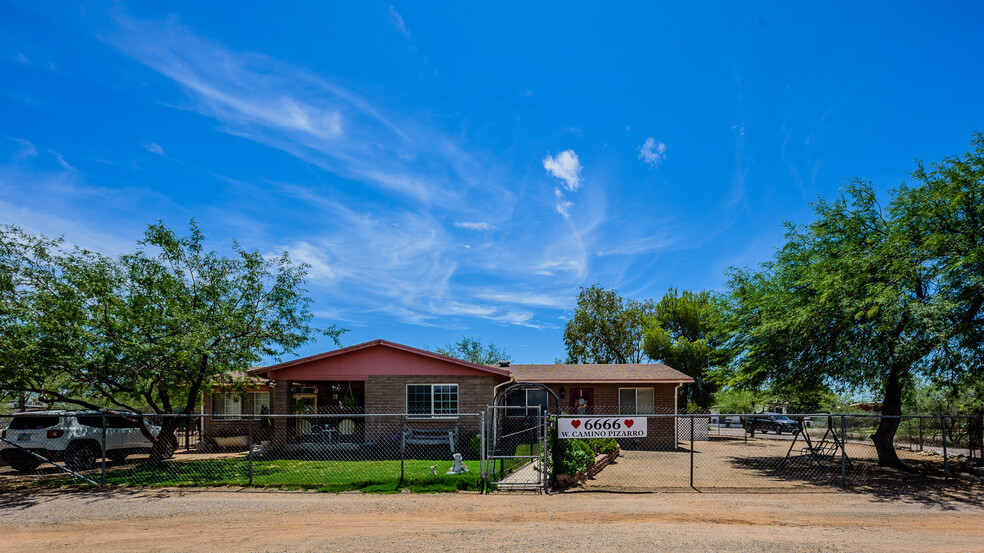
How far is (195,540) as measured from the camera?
8.58 meters

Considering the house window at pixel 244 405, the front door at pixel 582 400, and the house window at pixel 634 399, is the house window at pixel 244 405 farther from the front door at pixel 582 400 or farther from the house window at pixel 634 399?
the house window at pixel 634 399

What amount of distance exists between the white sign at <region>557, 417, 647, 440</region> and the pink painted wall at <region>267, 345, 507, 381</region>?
23.4ft

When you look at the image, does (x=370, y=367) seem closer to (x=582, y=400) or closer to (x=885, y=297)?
(x=582, y=400)

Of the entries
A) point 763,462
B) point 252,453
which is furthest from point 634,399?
point 252,453

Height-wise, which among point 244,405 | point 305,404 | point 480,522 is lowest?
point 480,522

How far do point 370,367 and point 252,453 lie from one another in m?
4.63

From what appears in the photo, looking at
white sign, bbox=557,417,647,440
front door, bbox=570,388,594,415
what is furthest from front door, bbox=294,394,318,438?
white sign, bbox=557,417,647,440

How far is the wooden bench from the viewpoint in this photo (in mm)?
18500

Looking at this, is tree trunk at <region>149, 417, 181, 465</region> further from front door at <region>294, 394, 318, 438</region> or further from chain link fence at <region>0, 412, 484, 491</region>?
front door at <region>294, 394, 318, 438</region>

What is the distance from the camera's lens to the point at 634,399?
2456 cm

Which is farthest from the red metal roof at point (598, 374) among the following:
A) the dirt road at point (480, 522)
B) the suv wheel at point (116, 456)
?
the suv wheel at point (116, 456)

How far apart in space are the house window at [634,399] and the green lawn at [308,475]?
10.1m

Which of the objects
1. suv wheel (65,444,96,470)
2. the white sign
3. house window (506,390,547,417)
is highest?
the white sign

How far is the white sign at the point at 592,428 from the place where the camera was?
1220 centimetres
